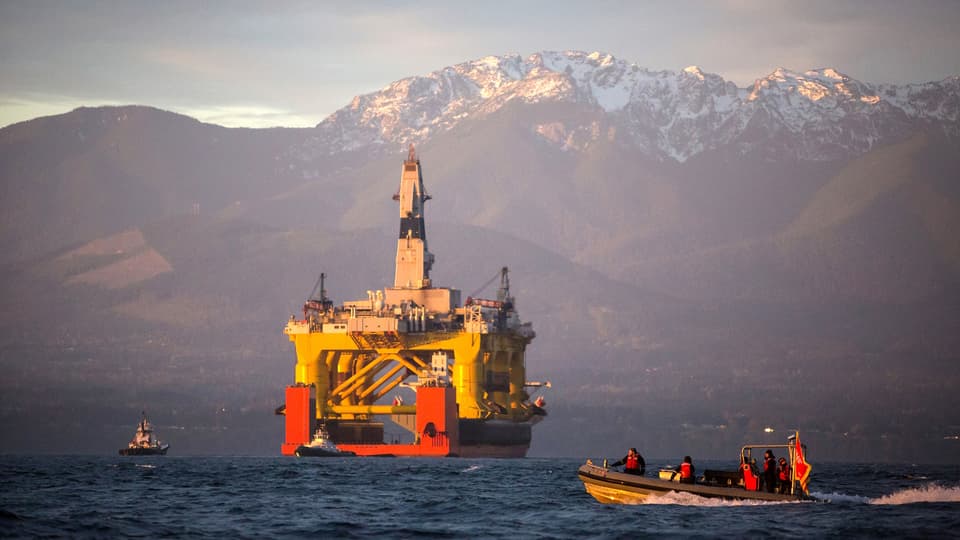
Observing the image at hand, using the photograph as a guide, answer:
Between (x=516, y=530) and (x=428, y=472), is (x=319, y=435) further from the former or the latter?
(x=516, y=530)

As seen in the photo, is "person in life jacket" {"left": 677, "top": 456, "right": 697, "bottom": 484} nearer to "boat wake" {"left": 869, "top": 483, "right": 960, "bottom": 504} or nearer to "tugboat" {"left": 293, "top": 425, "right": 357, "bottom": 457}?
"boat wake" {"left": 869, "top": 483, "right": 960, "bottom": 504}

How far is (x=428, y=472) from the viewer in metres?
107

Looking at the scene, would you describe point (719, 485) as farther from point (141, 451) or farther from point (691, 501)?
point (141, 451)

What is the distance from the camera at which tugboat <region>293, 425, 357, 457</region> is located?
447 feet

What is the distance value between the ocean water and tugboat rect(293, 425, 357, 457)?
34.9 metres

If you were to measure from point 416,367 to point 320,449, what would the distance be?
12.6m

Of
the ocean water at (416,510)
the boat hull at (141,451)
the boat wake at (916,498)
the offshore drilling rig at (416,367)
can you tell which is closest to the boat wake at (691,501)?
the ocean water at (416,510)

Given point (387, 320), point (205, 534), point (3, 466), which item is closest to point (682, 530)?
point (205, 534)

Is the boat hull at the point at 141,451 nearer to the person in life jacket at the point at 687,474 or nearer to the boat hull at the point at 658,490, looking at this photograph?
the boat hull at the point at 658,490

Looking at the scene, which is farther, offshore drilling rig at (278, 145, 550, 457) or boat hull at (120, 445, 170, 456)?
boat hull at (120, 445, 170, 456)

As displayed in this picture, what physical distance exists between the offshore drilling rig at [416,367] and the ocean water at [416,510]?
120ft

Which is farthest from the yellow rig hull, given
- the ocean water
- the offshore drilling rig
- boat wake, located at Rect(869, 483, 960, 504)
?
boat wake, located at Rect(869, 483, 960, 504)

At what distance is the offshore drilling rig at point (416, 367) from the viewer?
450 feet

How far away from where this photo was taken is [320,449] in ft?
Answer: 448
